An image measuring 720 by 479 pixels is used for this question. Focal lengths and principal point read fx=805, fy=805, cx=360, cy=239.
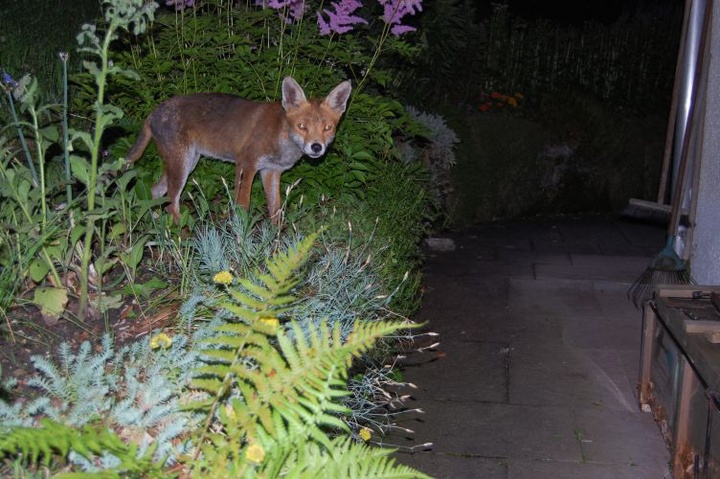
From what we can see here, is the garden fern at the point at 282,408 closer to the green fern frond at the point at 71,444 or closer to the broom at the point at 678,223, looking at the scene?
the green fern frond at the point at 71,444

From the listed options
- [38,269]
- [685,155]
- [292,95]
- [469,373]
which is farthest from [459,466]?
[685,155]

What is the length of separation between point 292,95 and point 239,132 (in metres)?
0.48

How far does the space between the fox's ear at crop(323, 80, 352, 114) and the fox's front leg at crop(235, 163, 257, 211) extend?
0.69 m

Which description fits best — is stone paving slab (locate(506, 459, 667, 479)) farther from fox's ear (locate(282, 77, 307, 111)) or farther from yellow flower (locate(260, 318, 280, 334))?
fox's ear (locate(282, 77, 307, 111))

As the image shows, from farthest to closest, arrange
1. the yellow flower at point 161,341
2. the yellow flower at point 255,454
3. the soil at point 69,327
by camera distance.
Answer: the soil at point 69,327 → the yellow flower at point 161,341 → the yellow flower at point 255,454

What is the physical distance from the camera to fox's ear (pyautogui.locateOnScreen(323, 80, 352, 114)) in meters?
5.41

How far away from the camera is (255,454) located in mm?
2234

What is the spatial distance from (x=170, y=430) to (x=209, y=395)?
312mm

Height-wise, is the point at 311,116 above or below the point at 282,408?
above

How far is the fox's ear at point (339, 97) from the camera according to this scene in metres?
5.41

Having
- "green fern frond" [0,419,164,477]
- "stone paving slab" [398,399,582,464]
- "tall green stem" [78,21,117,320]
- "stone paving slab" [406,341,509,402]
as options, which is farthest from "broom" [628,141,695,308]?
"green fern frond" [0,419,164,477]

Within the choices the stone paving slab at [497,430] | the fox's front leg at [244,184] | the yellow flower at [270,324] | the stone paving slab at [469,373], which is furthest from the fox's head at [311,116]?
the yellow flower at [270,324]

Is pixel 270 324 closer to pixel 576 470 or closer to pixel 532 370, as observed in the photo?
pixel 576 470

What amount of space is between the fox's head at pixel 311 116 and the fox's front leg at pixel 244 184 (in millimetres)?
380
